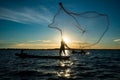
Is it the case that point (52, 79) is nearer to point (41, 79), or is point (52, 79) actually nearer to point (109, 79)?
point (41, 79)

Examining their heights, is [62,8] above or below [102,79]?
above

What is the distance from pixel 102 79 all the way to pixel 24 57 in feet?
168

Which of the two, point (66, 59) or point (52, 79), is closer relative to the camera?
point (52, 79)

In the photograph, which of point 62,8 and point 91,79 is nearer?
point 62,8

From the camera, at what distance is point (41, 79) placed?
83.9ft

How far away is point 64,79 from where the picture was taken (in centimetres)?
2577

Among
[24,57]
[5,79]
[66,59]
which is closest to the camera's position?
[5,79]

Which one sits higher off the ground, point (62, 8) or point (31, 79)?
point (62, 8)

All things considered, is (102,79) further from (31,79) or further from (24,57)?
(24,57)

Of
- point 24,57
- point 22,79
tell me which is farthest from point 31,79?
point 24,57

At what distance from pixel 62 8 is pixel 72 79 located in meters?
13.2

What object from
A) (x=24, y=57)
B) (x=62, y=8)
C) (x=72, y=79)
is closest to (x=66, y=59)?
(x=24, y=57)

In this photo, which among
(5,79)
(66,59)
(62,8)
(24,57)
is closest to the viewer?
(62,8)

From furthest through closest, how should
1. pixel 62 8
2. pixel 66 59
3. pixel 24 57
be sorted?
1. pixel 24 57
2. pixel 66 59
3. pixel 62 8
